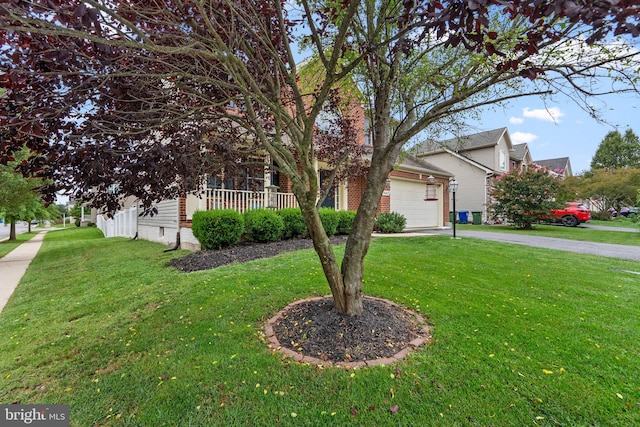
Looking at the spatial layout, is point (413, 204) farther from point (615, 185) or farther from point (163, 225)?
point (615, 185)

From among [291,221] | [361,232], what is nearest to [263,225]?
[291,221]

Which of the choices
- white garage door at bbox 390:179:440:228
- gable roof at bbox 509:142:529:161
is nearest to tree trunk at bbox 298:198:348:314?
white garage door at bbox 390:179:440:228

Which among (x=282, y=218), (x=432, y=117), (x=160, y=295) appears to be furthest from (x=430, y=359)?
(x=282, y=218)

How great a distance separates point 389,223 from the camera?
478 inches

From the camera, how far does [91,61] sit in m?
2.68

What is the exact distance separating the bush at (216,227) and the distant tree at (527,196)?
1479 centimetres

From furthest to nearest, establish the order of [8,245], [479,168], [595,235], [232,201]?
[479,168], [8,245], [595,235], [232,201]

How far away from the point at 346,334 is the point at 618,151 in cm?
4890

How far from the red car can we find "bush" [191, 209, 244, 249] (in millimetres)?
19778

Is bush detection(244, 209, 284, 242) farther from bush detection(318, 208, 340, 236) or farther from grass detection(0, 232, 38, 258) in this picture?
grass detection(0, 232, 38, 258)

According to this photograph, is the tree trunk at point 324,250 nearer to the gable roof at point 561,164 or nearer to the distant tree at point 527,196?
the distant tree at point 527,196

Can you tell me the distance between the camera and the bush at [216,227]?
744cm

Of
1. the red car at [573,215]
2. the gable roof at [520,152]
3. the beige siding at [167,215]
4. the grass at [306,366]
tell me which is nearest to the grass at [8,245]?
the beige siding at [167,215]

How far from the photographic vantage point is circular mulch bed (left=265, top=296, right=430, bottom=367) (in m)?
2.77
